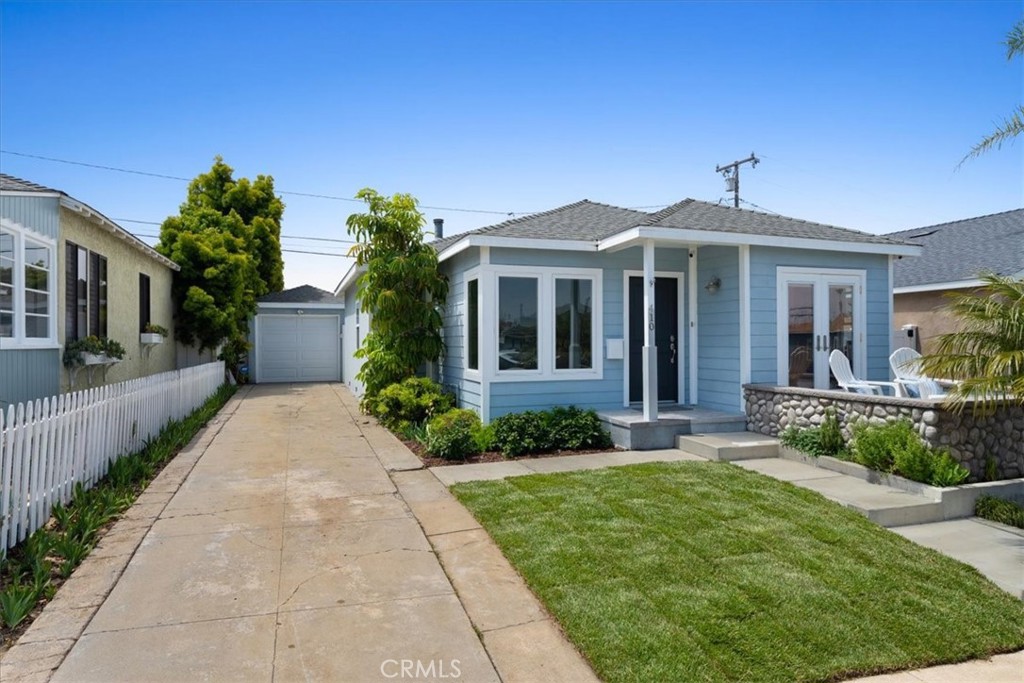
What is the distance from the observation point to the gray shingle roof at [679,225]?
28.2 feet

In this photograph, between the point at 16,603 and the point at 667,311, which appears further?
the point at 667,311

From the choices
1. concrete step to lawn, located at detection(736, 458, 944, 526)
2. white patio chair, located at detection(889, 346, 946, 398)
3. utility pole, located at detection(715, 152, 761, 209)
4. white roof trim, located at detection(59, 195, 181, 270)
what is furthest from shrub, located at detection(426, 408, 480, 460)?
utility pole, located at detection(715, 152, 761, 209)

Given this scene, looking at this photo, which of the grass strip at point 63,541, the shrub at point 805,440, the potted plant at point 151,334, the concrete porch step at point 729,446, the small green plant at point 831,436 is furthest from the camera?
the potted plant at point 151,334

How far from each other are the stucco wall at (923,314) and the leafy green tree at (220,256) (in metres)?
16.5

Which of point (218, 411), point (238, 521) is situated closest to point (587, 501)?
point (238, 521)

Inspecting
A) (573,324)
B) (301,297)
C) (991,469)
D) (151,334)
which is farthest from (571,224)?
(301,297)

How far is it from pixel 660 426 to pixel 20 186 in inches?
365

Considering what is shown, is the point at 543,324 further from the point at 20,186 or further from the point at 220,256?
the point at 220,256

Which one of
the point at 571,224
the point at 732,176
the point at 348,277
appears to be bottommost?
the point at 348,277

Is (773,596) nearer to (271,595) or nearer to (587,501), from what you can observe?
(587,501)

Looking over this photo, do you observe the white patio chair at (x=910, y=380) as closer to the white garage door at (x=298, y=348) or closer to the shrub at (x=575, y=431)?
the shrub at (x=575, y=431)

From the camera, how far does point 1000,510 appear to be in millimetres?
5340

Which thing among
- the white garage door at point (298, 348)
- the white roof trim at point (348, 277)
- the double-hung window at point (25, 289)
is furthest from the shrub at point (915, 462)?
the white garage door at point (298, 348)

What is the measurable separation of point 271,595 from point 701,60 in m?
9.93
